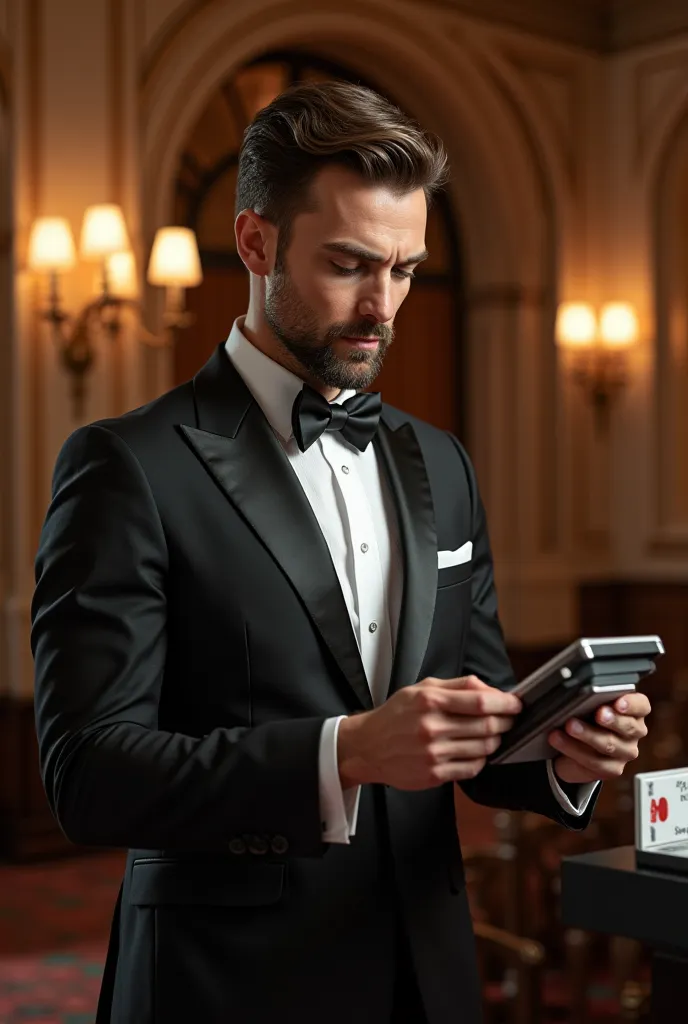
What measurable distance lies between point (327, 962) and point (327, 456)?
59 cm

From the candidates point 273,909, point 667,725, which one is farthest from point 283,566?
point 667,725

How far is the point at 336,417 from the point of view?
1.72m

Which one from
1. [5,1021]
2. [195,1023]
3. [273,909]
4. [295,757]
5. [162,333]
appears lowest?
[5,1021]

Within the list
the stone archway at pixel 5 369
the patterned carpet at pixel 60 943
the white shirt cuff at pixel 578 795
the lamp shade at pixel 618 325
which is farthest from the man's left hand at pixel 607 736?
the lamp shade at pixel 618 325

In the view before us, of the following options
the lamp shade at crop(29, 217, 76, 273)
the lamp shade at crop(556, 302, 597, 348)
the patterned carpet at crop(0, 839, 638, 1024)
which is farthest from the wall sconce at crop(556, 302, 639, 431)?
the patterned carpet at crop(0, 839, 638, 1024)

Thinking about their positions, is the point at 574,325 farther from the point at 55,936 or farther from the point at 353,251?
the point at 353,251

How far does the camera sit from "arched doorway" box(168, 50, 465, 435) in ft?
22.5

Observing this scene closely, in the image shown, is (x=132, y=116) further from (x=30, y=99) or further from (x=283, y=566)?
(x=283, y=566)

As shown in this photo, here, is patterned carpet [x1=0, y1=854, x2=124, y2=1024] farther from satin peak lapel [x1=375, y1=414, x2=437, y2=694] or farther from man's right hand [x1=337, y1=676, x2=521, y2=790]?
man's right hand [x1=337, y1=676, x2=521, y2=790]

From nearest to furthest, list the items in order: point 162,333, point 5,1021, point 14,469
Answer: point 5,1021, point 14,469, point 162,333

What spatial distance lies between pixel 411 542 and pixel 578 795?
0.35 meters

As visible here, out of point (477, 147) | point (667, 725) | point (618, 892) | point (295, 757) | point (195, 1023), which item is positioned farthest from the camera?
point (477, 147)

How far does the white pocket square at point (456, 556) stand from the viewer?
5.66 ft

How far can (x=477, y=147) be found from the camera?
7.63 meters
